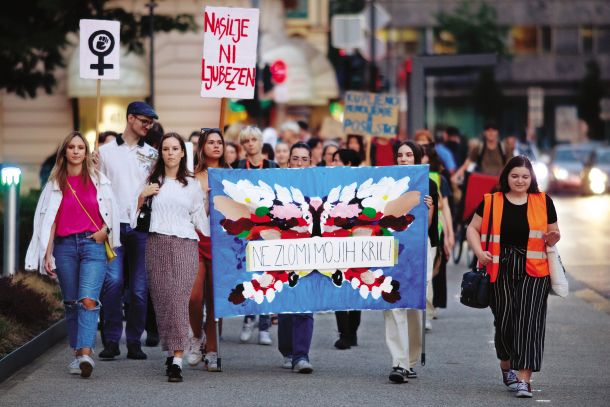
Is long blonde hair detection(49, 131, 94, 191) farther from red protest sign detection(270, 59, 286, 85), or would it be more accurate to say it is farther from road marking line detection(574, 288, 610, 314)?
red protest sign detection(270, 59, 286, 85)

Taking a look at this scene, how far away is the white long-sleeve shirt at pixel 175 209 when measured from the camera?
36.5 feet

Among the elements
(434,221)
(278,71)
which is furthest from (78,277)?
(278,71)

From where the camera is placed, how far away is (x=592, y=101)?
268 feet

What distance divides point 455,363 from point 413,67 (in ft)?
53.5

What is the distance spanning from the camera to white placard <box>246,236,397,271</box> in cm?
1138

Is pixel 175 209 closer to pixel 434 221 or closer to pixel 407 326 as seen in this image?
pixel 407 326

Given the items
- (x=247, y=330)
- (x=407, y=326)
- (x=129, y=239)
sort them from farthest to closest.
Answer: (x=247, y=330) < (x=129, y=239) < (x=407, y=326)

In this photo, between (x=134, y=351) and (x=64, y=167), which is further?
(x=134, y=351)

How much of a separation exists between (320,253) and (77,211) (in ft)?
6.10

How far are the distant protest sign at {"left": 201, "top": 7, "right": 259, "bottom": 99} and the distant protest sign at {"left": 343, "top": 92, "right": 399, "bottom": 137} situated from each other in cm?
952

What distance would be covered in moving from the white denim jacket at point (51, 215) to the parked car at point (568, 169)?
114ft

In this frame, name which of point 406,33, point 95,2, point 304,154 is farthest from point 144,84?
point 406,33

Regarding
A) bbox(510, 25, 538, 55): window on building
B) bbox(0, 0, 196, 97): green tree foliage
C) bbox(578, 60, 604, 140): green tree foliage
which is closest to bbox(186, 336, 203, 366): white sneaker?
bbox(0, 0, 196, 97): green tree foliage

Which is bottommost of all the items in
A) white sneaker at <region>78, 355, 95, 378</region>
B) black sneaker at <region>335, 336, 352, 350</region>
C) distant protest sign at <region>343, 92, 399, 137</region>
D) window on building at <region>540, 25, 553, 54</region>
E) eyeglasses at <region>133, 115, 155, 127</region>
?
black sneaker at <region>335, 336, 352, 350</region>
